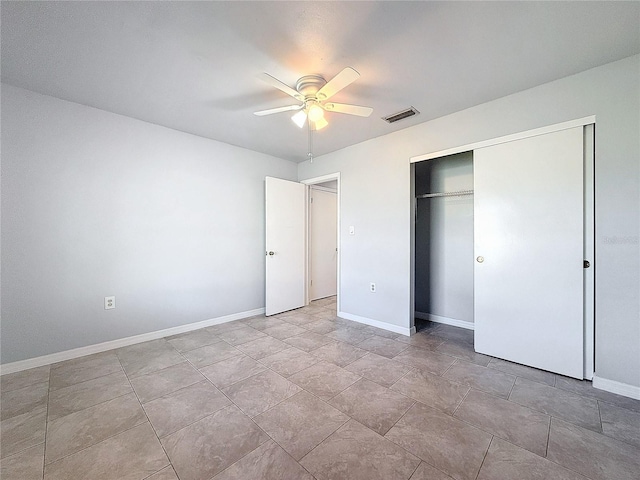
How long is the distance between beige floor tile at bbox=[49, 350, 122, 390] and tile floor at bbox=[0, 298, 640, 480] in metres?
0.02

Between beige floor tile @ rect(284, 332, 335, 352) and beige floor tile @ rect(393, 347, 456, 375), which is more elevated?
beige floor tile @ rect(284, 332, 335, 352)

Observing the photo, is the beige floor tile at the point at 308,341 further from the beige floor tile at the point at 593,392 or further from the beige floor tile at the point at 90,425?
the beige floor tile at the point at 593,392

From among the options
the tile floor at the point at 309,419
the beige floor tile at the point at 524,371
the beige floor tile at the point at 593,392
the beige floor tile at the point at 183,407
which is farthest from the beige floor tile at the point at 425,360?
the beige floor tile at the point at 183,407

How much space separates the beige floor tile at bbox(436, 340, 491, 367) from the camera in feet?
8.07

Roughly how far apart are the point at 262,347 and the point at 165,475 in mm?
1510

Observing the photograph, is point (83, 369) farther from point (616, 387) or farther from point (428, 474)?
point (616, 387)

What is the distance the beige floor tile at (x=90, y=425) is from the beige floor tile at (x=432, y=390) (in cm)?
186

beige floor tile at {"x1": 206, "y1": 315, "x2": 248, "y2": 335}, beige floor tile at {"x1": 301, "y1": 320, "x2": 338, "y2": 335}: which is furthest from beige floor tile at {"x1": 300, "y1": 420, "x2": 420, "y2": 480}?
beige floor tile at {"x1": 206, "y1": 315, "x2": 248, "y2": 335}

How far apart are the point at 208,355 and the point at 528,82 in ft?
12.8

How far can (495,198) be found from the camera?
2490 millimetres

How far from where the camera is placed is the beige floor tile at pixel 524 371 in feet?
6.95

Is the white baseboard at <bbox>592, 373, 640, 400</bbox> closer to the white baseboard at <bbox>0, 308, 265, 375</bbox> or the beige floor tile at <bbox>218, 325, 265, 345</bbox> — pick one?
the beige floor tile at <bbox>218, 325, 265, 345</bbox>

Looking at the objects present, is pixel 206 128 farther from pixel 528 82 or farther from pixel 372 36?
pixel 528 82

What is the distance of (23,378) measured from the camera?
213 centimetres
